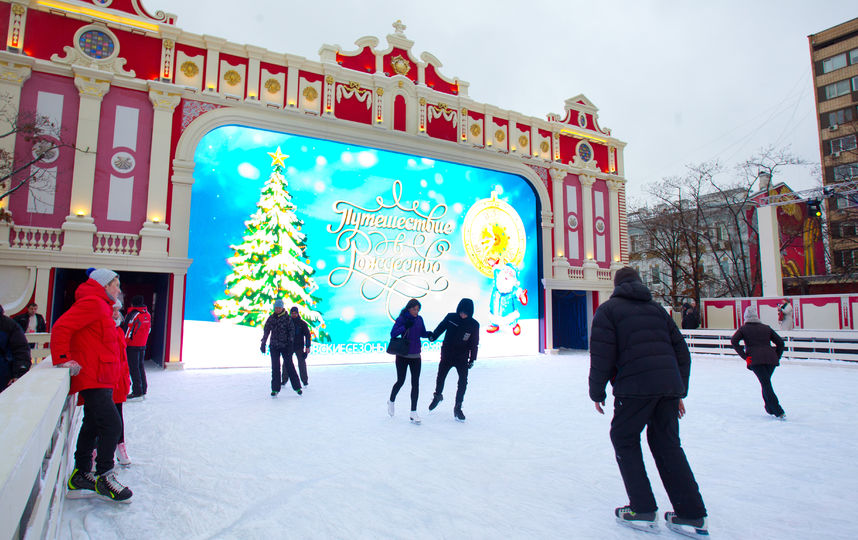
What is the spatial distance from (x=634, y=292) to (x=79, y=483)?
415 cm

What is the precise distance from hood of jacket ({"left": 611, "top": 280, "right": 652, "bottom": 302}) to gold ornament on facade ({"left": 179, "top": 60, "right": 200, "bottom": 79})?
13.3 metres

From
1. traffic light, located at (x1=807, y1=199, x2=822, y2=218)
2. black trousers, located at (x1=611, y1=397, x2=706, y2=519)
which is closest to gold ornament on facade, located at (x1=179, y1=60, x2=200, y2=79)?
black trousers, located at (x1=611, y1=397, x2=706, y2=519)

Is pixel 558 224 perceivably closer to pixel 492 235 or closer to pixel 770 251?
pixel 492 235

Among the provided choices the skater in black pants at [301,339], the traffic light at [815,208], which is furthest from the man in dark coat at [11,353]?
the traffic light at [815,208]

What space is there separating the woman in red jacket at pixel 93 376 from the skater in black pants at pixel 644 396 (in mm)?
3388

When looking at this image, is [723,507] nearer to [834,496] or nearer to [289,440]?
[834,496]

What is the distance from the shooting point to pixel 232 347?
1238 centimetres

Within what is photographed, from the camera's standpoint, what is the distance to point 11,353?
168 inches

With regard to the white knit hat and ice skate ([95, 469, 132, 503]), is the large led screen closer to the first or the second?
the white knit hat

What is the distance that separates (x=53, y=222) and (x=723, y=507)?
44.6 feet

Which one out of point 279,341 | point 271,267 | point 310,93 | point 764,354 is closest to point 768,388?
point 764,354

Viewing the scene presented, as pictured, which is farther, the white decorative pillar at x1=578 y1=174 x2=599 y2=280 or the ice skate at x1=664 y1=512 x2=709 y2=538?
Answer: the white decorative pillar at x1=578 y1=174 x2=599 y2=280

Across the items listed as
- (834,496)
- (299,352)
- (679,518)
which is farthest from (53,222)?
(834,496)

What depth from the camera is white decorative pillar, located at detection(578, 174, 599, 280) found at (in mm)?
18922
